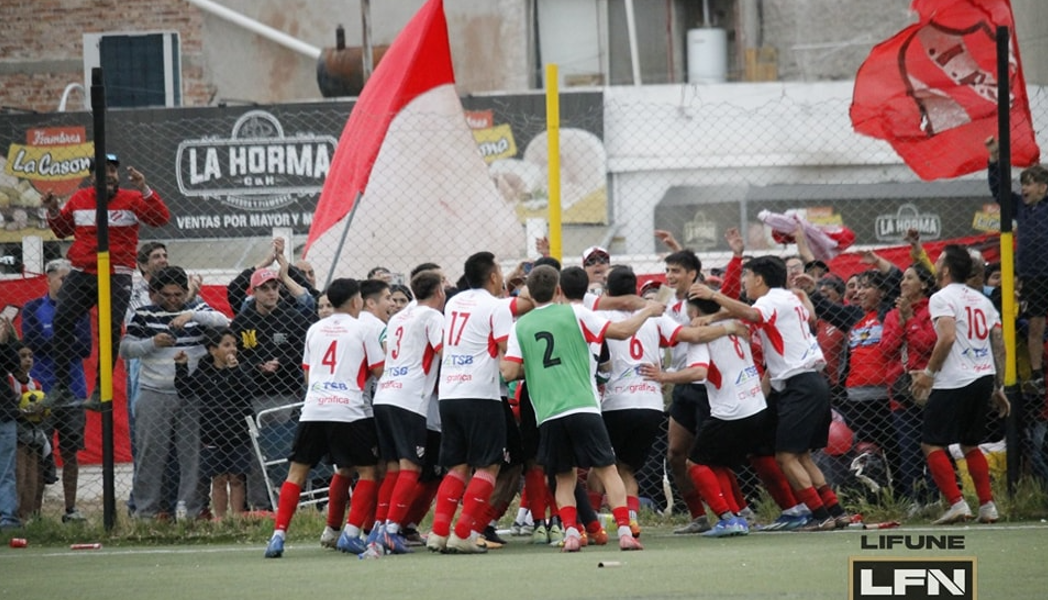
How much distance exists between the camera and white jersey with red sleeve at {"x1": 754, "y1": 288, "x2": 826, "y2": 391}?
36.7 ft

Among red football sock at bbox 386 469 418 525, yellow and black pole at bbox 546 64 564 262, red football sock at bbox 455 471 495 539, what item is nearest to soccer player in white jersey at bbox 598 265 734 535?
yellow and black pole at bbox 546 64 564 262

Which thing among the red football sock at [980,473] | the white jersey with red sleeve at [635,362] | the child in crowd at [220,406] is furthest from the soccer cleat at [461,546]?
the red football sock at [980,473]

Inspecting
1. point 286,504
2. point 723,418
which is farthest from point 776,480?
point 286,504

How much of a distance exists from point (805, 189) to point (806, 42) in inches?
189

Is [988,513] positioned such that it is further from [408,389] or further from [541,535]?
[408,389]

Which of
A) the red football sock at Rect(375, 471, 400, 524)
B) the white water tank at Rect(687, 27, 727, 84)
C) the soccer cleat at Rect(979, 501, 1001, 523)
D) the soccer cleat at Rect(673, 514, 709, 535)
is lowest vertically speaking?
the soccer cleat at Rect(673, 514, 709, 535)

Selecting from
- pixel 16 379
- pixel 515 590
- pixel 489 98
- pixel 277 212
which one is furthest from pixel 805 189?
pixel 515 590

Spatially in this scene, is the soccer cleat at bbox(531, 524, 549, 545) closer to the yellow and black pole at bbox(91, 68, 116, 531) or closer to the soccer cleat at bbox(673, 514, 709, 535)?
the soccer cleat at bbox(673, 514, 709, 535)

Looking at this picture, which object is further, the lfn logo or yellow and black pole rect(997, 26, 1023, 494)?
yellow and black pole rect(997, 26, 1023, 494)

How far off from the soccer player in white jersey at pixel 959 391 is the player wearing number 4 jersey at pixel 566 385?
2.24 meters

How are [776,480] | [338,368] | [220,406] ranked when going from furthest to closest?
[220,406]
[776,480]
[338,368]

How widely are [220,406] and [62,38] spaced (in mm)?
14870

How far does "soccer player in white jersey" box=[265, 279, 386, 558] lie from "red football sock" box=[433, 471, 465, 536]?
0.57 metres

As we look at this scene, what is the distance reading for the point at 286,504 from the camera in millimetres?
10469
